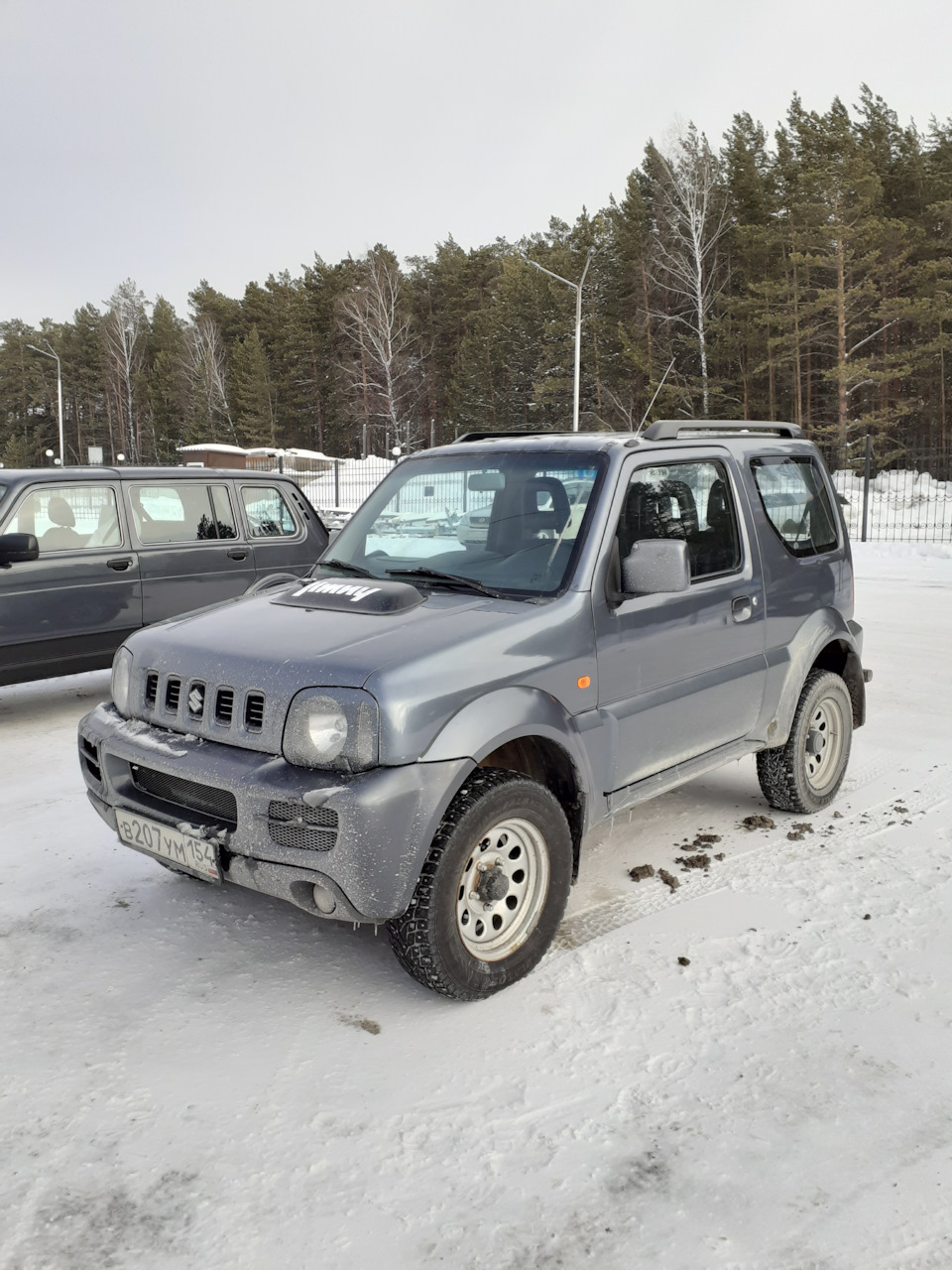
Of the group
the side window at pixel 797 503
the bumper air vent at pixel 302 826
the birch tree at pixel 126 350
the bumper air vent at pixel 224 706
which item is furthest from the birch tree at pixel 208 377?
the bumper air vent at pixel 302 826

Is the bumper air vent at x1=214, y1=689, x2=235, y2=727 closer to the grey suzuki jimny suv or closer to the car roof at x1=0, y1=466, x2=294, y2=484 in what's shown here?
the grey suzuki jimny suv

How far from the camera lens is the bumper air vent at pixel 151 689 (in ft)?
→ 11.7

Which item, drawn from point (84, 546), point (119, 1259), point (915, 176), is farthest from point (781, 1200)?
point (915, 176)

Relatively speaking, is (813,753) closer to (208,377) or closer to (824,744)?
(824,744)

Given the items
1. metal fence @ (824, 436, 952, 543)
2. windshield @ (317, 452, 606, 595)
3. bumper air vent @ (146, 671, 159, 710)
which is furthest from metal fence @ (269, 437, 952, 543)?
bumper air vent @ (146, 671, 159, 710)

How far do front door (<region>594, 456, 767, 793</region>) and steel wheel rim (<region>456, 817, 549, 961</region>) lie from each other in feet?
1.80

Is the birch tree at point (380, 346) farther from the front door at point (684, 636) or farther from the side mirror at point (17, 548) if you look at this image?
the front door at point (684, 636)

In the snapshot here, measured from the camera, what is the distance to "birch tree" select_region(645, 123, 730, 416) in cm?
3841

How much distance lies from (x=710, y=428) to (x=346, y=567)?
1810mm

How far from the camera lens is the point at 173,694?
137 inches

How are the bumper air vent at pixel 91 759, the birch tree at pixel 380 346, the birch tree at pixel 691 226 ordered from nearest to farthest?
the bumper air vent at pixel 91 759 < the birch tree at pixel 691 226 < the birch tree at pixel 380 346

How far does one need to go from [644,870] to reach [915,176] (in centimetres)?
4680

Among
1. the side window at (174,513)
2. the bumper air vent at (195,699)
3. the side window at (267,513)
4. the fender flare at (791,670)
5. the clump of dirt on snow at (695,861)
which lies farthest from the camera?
the side window at (267,513)

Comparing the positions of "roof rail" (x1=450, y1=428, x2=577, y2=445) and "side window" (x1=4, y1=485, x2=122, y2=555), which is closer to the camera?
"roof rail" (x1=450, y1=428, x2=577, y2=445)
